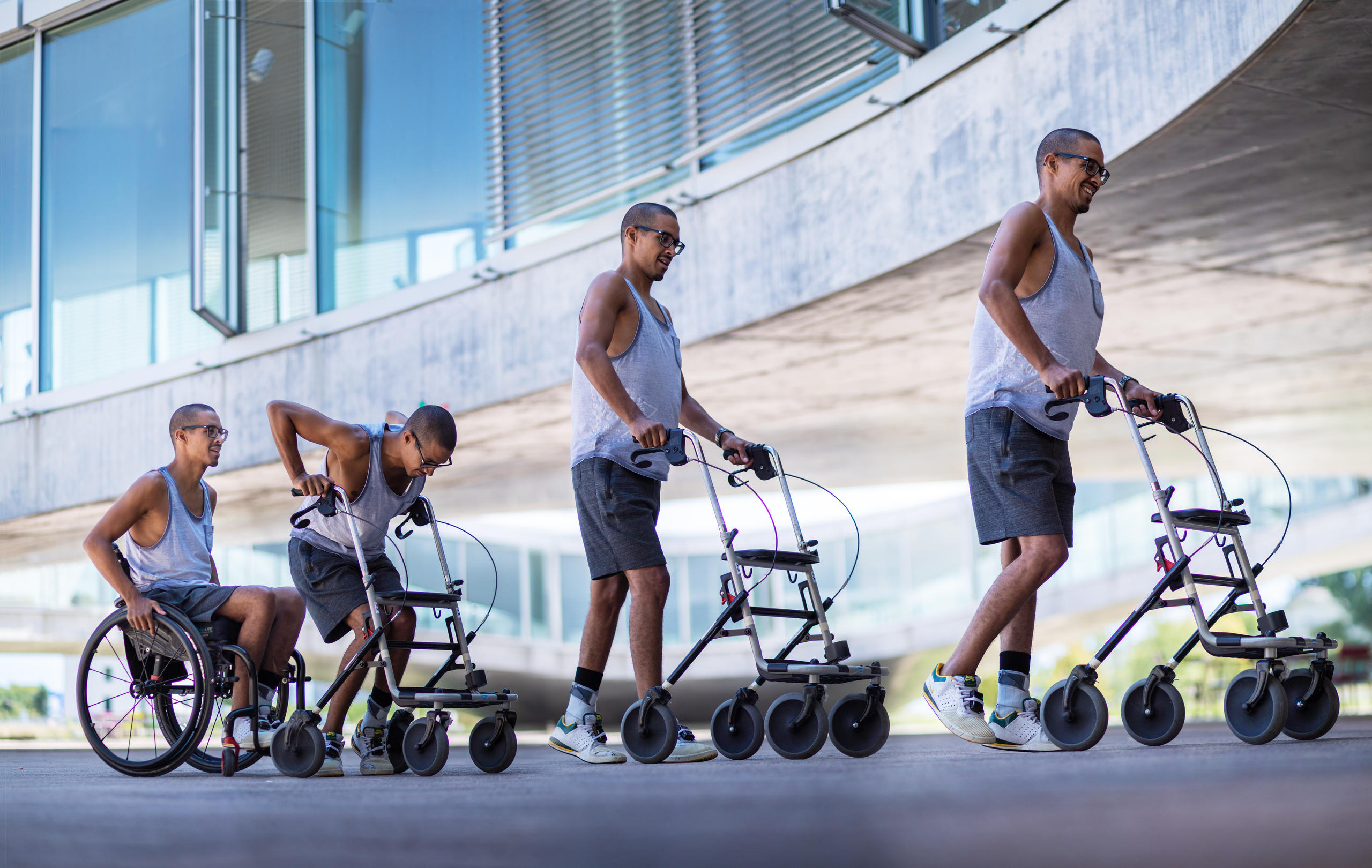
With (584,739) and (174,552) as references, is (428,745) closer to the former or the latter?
(584,739)

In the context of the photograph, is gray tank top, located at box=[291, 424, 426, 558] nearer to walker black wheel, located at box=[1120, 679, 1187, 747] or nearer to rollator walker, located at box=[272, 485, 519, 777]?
rollator walker, located at box=[272, 485, 519, 777]

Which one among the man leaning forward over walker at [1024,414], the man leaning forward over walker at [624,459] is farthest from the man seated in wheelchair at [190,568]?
the man leaning forward over walker at [1024,414]

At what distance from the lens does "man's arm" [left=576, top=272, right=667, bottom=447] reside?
14.6 feet

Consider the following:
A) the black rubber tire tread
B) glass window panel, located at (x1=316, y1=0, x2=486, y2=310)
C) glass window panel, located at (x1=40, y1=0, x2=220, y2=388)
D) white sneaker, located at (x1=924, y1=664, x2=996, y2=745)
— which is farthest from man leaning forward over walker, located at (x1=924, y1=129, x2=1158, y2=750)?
glass window panel, located at (x1=40, y1=0, x2=220, y2=388)

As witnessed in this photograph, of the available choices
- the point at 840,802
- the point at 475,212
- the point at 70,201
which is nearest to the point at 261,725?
the point at 840,802

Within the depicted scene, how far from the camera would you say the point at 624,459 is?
15.6 ft

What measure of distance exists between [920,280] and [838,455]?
589 centimetres

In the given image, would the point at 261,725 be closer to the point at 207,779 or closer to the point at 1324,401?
the point at 207,779

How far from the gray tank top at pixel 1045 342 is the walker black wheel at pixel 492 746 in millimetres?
1729

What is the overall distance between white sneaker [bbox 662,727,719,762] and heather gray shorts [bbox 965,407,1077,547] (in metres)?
1.04

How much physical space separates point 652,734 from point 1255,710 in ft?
5.82

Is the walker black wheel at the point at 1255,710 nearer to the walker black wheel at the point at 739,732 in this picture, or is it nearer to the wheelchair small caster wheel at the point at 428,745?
Answer: the walker black wheel at the point at 739,732

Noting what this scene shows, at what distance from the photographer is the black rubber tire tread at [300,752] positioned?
15.0 feet

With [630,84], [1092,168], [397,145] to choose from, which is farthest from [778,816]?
[397,145]
